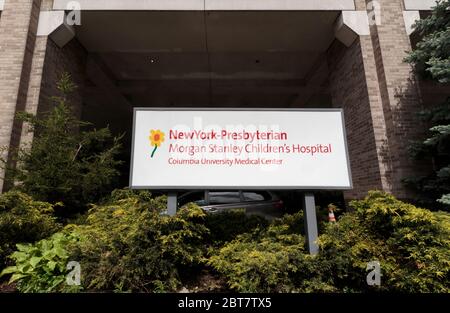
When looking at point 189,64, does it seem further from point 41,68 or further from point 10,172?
point 10,172

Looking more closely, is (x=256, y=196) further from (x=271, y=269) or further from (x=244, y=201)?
(x=271, y=269)

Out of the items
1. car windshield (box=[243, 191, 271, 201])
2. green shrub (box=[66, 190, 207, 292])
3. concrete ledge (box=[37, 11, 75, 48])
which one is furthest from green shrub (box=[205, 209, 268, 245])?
concrete ledge (box=[37, 11, 75, 48])

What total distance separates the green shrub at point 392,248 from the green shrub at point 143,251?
5.68 ft

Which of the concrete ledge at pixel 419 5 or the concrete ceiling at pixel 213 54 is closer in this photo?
the concrete ledge at pixel 419 5

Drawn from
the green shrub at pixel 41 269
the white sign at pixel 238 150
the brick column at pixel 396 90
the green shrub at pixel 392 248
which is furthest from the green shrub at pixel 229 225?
the brick column at pixel 396 90

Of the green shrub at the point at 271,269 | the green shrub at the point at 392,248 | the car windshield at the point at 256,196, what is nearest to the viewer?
the green shrub at the point at 392,248

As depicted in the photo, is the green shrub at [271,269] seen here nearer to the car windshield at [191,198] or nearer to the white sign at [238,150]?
the white sign at [238,150]

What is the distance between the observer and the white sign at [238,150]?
3.67 metres

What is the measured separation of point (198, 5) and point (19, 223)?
5.92 metres

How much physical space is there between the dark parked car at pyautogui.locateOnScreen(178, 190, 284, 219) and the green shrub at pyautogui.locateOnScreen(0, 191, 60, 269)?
10.3ft

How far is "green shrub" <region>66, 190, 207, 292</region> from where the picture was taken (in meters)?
3.28
